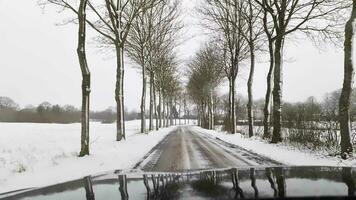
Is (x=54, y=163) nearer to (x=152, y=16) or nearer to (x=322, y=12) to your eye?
(x=322, y=12)

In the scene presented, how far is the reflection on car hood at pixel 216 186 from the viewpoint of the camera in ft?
10.0

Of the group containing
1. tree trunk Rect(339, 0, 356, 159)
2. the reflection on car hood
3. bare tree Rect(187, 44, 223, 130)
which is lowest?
the reflection on car hood

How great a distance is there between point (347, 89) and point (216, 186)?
11.5 meters

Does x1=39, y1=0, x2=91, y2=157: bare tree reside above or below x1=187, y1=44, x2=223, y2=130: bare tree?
below

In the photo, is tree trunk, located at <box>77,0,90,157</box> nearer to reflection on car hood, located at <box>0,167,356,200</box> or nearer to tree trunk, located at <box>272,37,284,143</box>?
tree trunk, located at <box>272,37,284,143</box>

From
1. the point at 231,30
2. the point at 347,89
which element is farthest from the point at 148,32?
the point at 347,89

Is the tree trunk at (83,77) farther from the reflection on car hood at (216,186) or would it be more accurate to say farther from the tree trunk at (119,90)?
A: the reflection on car hood at (216,186)

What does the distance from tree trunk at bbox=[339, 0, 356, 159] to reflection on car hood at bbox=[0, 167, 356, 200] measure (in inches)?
397

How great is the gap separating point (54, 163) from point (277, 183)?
11.2 meters

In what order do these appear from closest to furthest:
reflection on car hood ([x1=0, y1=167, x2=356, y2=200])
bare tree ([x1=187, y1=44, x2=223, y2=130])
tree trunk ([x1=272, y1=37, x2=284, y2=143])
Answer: reflection on car hood ([x1=0, y1=167, x2=356, y2=200]) < tree trunk ([x1=272, y1=37, x2=284, y2=143]) < bare tree ([x1=187, y1=44, x2=223, y2=130])

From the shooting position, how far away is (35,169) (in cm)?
1234

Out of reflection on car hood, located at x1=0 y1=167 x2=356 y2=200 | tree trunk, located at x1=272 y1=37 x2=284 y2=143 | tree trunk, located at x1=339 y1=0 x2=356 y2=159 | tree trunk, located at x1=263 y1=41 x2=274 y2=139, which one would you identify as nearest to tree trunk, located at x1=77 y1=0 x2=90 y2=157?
tree trunk, located at x1=339 y1=0 x2=356 y2=159

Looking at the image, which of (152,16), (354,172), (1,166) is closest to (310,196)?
(354,172)

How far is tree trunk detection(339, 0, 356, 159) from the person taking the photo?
1345 cm
